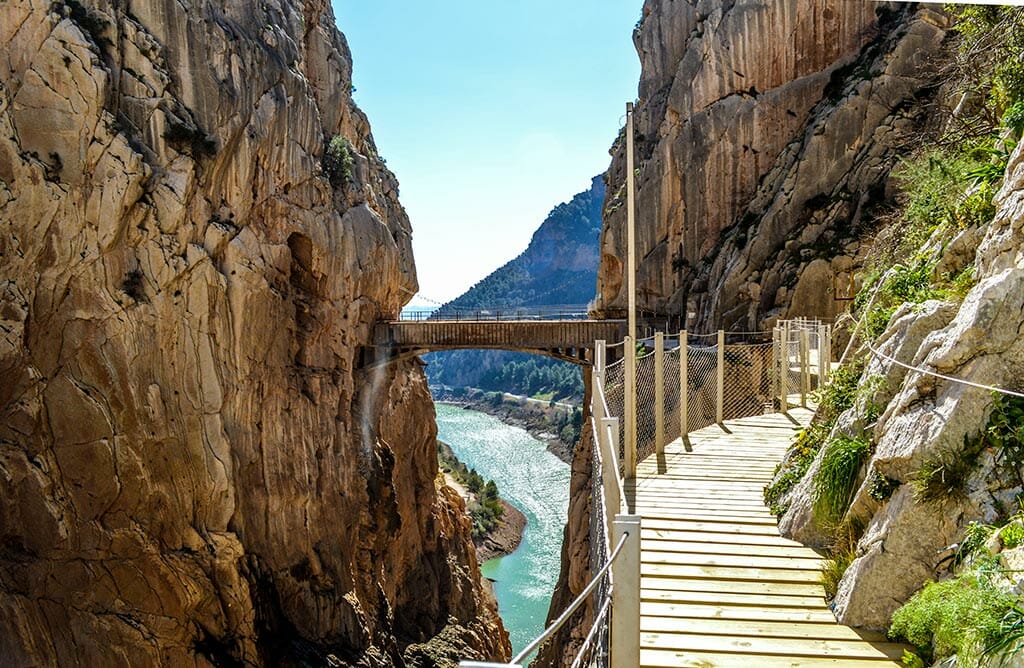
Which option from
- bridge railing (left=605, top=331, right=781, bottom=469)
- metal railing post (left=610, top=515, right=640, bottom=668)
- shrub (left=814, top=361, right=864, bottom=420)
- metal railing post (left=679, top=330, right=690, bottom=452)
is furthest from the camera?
metal railing post (left=679, top=330, right=690, bottom=452)

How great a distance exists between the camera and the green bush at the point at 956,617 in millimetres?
2576

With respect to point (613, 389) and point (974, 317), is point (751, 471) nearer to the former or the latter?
point (613, 389)

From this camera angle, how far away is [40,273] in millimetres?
13281

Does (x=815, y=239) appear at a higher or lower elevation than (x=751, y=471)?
higher

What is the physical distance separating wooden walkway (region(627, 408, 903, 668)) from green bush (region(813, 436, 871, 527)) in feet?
1.19

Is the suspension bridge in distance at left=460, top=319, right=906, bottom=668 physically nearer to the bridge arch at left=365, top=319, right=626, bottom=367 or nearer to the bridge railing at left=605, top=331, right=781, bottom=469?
the bridge railing at left=605, top=331, right=781, bottom=469

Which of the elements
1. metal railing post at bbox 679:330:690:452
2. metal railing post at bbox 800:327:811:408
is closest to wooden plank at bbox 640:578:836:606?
metal railing post at bbox 679:330:690:452

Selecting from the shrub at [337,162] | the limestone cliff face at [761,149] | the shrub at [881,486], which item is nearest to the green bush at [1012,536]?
the shrub at [881,486]

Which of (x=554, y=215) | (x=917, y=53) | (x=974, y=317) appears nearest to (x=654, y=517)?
(x=974, y=317)

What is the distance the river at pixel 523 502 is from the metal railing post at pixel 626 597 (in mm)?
25615

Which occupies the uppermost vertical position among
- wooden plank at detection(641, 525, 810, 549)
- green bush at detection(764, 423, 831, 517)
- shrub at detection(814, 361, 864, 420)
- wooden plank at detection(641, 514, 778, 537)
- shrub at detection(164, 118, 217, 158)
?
shrub at detection(164, 118, 217, 158)

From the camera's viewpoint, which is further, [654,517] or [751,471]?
[751,471]

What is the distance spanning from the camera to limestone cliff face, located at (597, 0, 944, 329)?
20.4m

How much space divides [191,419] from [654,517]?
40.8 feet
